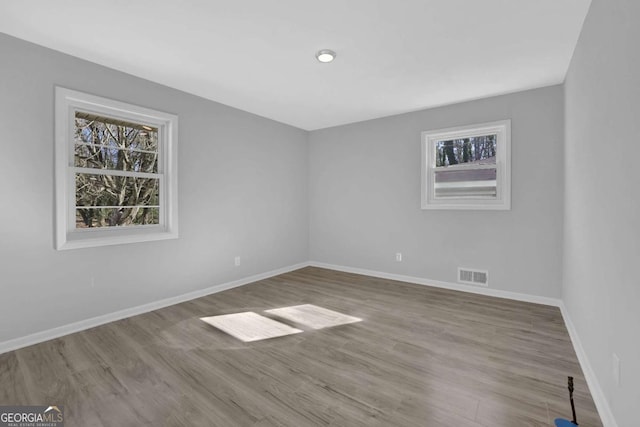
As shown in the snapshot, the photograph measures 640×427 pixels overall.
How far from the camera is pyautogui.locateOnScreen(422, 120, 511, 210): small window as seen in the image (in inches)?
146

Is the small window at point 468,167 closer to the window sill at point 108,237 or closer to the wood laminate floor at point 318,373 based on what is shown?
the wood laminate floor at point 318,373

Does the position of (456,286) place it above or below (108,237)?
below

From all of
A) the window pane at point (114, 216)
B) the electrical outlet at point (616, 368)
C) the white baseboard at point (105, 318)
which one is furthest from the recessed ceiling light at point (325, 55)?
the white baseboard at point (105, 318)

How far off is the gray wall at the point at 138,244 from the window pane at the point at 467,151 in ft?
8.14

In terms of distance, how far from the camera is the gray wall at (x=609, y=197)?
123cm

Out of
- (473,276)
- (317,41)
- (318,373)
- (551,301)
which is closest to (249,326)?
(318,373)

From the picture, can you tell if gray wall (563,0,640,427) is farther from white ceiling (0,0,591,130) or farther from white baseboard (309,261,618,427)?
white ceiling (0,0,591,130)

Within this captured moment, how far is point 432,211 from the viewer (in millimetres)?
4215

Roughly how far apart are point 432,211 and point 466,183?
59 cm

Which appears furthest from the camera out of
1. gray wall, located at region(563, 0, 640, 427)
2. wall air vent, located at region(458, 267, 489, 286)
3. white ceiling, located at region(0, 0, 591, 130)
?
wall air vent, located at region(458, 267, 489, 286)

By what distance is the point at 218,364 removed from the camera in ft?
7.11

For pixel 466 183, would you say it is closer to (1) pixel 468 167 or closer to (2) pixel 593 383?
(1) pixel 468 167

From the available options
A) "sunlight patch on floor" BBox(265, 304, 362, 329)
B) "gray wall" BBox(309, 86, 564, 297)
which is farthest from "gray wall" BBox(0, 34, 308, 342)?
"sunlight patch on floor" BBox(265, 304, 362, 329)

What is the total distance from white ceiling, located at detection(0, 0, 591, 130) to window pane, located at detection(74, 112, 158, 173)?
0.58 meters
